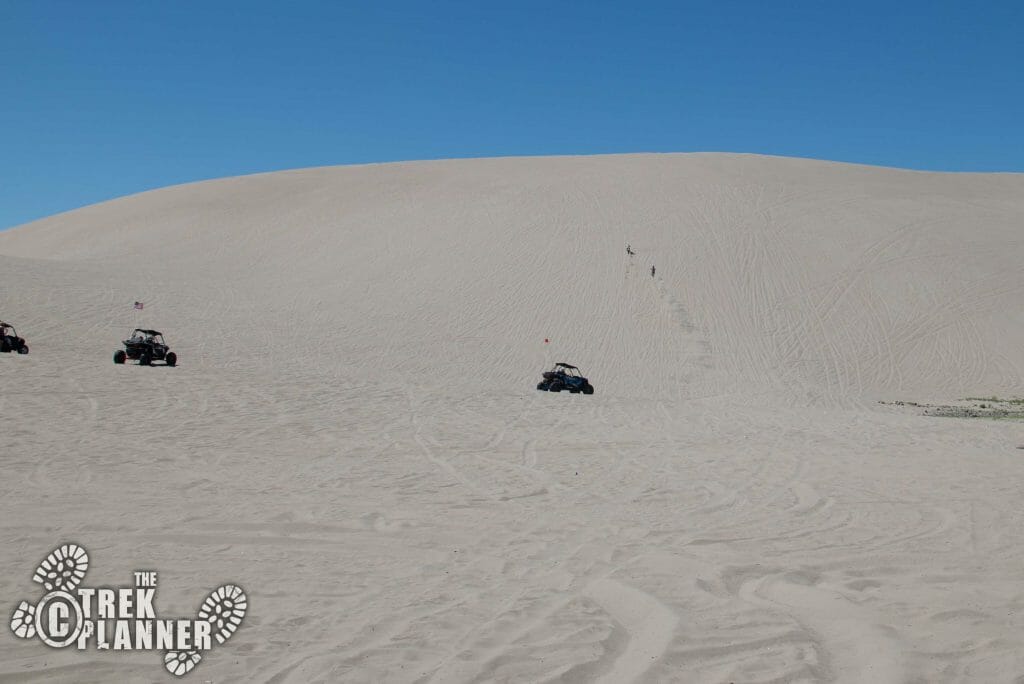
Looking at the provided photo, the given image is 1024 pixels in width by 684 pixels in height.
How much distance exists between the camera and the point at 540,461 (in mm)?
10000

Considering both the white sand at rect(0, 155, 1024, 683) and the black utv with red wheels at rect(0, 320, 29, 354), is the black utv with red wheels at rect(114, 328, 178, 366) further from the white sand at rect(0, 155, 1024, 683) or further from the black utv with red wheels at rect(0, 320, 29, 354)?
the black utv with red wheels at rect(0, 320, 29, 354)

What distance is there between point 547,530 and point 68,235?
5306 cm

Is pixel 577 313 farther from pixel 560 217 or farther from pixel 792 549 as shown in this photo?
pixel 792 549

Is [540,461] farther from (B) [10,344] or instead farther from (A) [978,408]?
(A) [978,408]

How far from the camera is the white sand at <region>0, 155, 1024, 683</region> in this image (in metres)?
4.36

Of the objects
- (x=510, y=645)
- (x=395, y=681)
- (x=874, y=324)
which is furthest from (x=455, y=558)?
(x=874, y=324)

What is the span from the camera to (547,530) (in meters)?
6.70

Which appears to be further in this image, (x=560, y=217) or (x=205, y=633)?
(x=560, y=217)

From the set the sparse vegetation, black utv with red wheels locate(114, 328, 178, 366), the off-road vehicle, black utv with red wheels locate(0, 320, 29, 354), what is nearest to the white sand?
black utv with red wheels locate(114, 328, 178, 366)

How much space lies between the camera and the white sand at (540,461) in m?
4.36

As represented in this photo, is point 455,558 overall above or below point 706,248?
below

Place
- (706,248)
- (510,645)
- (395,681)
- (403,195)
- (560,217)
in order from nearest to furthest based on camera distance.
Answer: (395,681) < (510,645) < (706,248) < (560,217) < (403,195)

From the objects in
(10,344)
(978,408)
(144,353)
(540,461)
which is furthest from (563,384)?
(10,344)

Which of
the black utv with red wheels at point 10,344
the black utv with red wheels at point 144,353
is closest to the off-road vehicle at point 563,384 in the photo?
the black utv with red wheels at point 144,353
